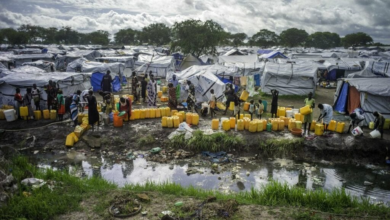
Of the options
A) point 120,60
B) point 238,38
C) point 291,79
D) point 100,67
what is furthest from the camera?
point 238,38

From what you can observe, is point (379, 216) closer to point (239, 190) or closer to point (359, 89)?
point (239, 190)

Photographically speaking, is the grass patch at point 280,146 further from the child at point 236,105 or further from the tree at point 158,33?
the tree at point 158,33

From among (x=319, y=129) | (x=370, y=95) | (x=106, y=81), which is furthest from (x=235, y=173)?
(x=106, y=81)

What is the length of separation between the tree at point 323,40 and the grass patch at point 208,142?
84315 mm

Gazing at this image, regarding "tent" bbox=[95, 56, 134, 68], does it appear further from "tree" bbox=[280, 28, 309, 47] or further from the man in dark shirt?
"tree" bbox=[280, 28, 309, 47]

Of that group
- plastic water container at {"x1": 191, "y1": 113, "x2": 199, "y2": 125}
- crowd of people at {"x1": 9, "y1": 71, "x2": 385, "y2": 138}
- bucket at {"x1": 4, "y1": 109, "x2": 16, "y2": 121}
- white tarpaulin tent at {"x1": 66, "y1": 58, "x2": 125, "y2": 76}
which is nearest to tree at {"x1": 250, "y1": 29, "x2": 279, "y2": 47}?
white tarpaulin tent at {"x1": 66, "y1": 58, "x2": 125, "y2": 76}

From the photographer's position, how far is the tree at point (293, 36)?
79.5 meters

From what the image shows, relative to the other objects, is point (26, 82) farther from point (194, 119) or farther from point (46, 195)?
point (46, 195)

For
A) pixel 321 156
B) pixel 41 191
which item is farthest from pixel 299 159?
pixel 41 191

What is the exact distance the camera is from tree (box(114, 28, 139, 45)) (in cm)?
9462

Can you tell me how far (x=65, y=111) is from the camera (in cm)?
1207

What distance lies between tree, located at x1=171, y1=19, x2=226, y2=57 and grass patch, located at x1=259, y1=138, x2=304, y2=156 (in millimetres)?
20159

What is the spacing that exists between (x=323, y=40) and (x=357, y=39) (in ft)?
32.3

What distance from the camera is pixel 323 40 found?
86000 mm
